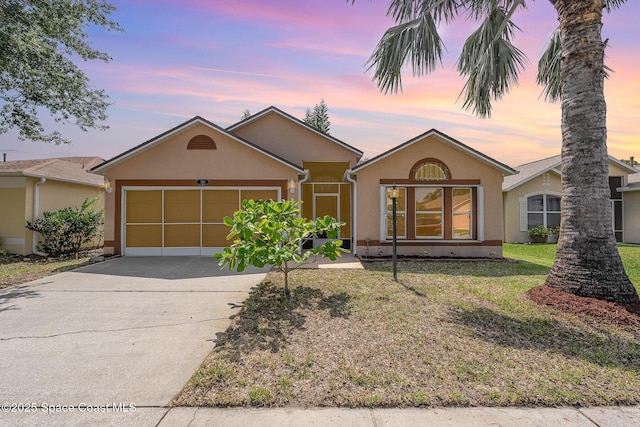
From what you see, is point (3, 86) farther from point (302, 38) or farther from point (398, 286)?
point (398, 286)

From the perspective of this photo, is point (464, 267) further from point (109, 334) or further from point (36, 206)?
point (36, 206)

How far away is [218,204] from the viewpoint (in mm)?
12547

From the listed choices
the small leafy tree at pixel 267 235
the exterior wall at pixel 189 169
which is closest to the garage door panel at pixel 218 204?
the exterior wall at pixel 189 169

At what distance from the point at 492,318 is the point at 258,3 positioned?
9.30 metres

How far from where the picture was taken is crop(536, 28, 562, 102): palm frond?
9.33m

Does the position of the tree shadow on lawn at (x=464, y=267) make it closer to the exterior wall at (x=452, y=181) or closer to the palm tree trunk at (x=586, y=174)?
the exterior wall at (x=452, y=181)

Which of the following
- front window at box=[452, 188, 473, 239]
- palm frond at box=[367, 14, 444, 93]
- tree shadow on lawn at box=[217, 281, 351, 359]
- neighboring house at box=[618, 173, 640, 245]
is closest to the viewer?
tree shadow on lawn at box=[217, 281, 351, 359]

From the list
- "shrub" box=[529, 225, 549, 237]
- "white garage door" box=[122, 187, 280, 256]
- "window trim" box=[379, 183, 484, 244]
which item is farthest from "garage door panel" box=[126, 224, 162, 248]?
"shrub" box=[529, 225, 549, 237]

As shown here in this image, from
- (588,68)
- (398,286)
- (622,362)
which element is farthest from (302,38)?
(622,362)

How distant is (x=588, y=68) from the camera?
6.24 metres

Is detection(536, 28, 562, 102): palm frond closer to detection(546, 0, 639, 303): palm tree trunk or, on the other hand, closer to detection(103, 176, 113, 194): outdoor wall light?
detection(546, 0, 639, 303): palm tree trunk

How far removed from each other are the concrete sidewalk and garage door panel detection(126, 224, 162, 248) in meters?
10.2

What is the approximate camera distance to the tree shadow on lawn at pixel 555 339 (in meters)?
4.12

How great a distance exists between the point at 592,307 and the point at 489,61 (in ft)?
23.9
